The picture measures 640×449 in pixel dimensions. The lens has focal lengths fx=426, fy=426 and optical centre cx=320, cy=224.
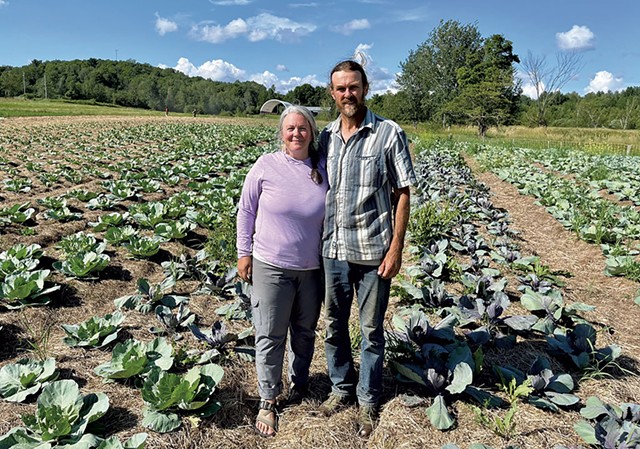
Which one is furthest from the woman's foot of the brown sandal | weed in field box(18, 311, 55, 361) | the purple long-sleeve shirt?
weed in field box(18, 311, 55, 361)

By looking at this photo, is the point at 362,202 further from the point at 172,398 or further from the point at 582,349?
the point at 582,349

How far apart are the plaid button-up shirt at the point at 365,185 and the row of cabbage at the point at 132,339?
1.25 metres

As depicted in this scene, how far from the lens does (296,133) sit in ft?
7.94

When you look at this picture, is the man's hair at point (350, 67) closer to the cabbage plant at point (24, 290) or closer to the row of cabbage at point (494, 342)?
the row of cabbage at point (494, 342)

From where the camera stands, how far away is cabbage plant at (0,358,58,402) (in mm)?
2762

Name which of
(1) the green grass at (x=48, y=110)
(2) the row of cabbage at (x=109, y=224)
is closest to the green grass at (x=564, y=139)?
(2) the row of cabbage at (x=109, y=224)

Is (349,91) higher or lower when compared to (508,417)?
higher

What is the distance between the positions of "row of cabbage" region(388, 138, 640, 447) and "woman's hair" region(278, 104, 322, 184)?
4.68ft

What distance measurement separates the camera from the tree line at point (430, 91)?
4266cm

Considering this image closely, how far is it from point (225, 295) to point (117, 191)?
508 centimetres

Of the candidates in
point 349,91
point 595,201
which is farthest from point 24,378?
point 595,201

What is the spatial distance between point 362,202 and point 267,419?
1.50 m

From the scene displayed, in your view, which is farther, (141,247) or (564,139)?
(564,139)

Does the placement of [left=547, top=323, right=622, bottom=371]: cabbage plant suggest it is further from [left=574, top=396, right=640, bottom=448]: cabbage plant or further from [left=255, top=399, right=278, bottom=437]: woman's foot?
[left=255, top=399, right=278, bottom=437]: woman's foot
